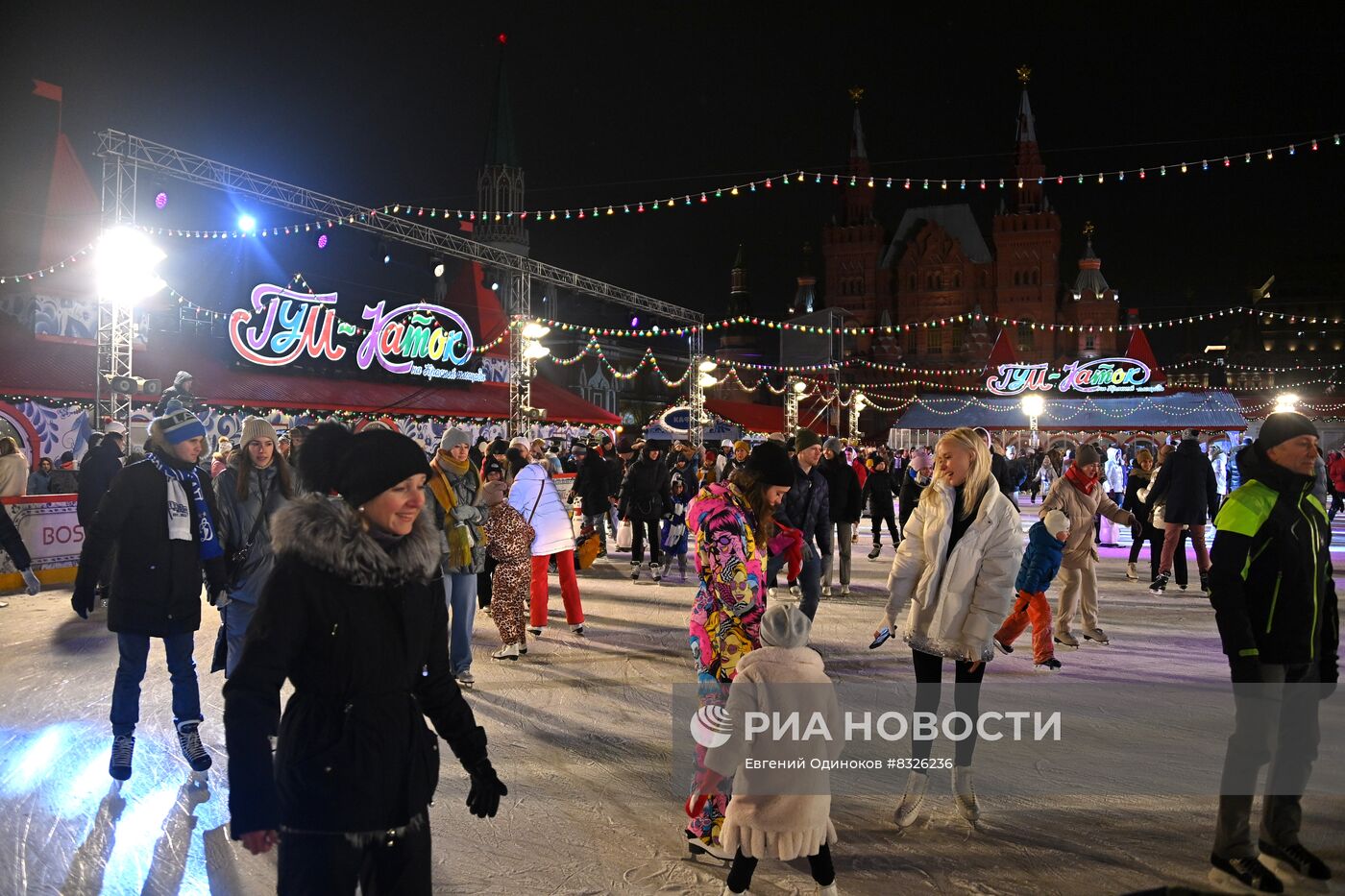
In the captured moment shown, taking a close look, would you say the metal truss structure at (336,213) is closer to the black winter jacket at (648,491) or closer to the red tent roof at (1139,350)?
the black winter jacket at (648,491)

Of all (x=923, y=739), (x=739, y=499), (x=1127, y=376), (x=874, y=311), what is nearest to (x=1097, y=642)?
(x=923, y=739)

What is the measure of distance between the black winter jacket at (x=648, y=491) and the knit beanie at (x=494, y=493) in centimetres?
Answer: 431

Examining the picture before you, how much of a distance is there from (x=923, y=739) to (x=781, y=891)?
0.98 metres

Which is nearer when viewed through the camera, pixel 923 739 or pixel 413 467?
pixel 413 467

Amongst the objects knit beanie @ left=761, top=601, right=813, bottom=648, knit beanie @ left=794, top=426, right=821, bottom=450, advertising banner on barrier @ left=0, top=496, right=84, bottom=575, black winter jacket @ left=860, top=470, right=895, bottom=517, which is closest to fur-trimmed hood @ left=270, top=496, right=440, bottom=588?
knit beanie @ left=761, top=601, right=813, bottom=648

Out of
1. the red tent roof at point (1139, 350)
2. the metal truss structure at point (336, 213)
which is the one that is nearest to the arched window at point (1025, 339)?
the red tent roof at point (1139, 350)

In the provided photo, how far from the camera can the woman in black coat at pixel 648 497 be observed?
1088cm

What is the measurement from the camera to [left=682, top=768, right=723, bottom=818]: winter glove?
3297mm

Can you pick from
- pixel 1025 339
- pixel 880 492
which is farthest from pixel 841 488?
pixel 1025 339

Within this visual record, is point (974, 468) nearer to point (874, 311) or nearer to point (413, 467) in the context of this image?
point (413, 467)

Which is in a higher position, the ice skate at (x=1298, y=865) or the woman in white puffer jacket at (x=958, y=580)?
the woman in white puffer jacket at (x=958, y=580)

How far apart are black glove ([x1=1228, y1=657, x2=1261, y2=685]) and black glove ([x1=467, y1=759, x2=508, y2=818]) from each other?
98.8 inches

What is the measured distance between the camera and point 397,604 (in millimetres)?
1979

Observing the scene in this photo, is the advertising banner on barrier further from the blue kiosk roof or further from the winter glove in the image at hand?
the blue kiosk roof
